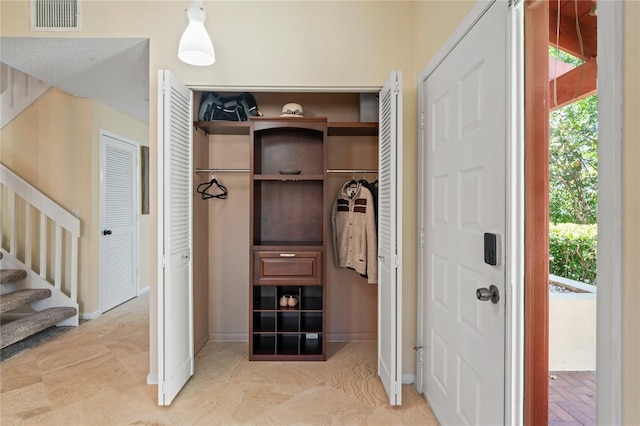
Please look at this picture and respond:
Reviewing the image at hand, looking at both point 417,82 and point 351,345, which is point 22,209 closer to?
point 351,345

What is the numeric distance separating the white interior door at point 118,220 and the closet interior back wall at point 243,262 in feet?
5.43

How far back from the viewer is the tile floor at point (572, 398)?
38.7 inches

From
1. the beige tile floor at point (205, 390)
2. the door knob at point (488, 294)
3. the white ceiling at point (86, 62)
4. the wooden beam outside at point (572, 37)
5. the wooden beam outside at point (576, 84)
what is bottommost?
the beige tile floor at point (205, 390)

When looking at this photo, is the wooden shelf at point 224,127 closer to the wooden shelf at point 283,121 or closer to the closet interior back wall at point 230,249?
the wooden shelf at point 283,121

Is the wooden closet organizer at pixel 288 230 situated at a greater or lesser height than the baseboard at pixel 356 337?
greater

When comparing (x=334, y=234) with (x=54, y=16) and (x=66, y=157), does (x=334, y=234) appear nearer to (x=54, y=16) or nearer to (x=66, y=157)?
(x=54, y=16)

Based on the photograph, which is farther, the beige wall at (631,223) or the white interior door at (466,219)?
the white interior door at (466,219)

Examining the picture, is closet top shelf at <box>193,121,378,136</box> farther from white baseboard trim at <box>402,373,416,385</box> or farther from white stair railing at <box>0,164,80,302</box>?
white stair railing at <box>0,164,80,302</box>

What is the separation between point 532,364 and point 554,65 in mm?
1040

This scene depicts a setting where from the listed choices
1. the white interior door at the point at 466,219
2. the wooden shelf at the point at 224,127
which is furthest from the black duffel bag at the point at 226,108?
the white interior door at the point at 466,219

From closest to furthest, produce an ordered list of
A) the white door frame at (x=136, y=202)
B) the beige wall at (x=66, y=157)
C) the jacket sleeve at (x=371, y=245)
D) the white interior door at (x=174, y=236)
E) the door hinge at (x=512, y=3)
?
the door hinge at (x=512, y=3) → the white interior door at (x=174, y=236) → the jacket sleeve at (x=371, y=245) → the beige wall at (x=66, y=157) → the white door frame at (x=136, y=202)

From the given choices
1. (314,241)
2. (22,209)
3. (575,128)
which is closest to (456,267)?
(575,128)

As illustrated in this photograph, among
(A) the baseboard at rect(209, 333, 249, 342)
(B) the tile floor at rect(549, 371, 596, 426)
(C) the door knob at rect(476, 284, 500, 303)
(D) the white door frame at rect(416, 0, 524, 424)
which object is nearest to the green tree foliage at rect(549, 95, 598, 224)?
(D) the white door frame at rect(416, 0, 524, 424)

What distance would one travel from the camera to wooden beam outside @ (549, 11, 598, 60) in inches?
37.9
